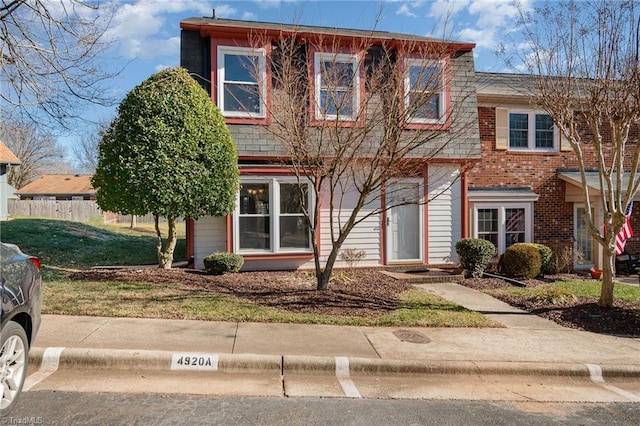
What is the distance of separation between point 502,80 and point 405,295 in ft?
27.7

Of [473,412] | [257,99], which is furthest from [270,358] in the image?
[257,99]

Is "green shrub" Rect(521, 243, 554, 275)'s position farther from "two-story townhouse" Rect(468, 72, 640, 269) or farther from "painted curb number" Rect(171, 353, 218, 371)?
"painted curb number" Rect(171, 353, 218, 371)

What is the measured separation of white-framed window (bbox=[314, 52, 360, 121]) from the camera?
800 centimetres

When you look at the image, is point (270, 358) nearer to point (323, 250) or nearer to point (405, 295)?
point (405, 295)

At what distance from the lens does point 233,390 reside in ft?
14.7

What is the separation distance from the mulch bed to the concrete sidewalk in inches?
29.6

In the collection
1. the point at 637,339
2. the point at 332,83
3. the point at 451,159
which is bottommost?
the point at 637,339

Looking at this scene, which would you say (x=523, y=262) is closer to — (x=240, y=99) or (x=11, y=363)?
(x=240, y=99)

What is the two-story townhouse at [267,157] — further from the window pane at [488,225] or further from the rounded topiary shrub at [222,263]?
the window pane at [488,225]

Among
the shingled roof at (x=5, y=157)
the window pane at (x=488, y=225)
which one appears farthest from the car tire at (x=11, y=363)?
the shingled roof at (x=5, y=157)

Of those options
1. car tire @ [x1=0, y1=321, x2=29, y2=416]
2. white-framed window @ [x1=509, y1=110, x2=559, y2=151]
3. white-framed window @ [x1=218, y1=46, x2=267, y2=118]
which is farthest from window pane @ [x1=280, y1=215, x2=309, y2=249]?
car tire @ [x1=0, y1=321, x2=29, y2=416]

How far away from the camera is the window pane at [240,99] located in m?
11.0

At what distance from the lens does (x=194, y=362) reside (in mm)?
4973

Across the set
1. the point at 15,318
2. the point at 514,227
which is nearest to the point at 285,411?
the point at 15,318
